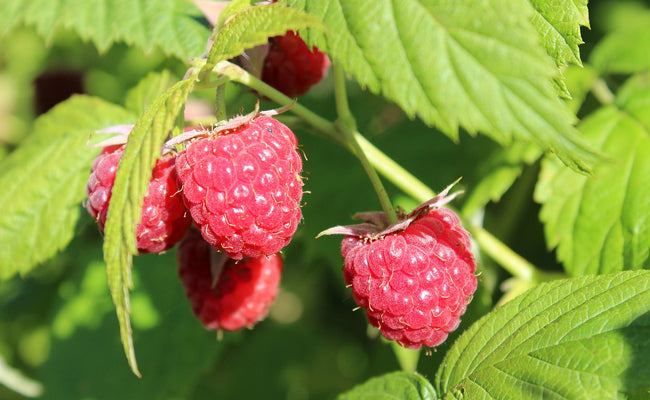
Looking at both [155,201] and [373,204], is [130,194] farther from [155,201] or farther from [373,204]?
[373,204]

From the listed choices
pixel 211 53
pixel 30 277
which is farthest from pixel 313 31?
pixel 30 277

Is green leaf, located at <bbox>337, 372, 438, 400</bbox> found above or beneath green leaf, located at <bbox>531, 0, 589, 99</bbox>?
beneath

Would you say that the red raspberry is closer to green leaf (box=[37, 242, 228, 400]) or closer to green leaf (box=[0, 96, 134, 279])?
green leaf (box=[0, 96, 134, 279])

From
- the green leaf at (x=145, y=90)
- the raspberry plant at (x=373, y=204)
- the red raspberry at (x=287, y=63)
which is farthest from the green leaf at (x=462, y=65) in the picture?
the green leaf at (x=145, y=90)

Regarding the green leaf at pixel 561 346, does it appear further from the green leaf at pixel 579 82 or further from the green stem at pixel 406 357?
the green leaf at pixel 579 82

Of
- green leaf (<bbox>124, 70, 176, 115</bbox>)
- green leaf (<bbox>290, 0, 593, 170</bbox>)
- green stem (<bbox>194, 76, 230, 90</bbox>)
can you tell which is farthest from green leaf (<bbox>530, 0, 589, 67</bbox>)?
green leaf (<bbox>124, 70, 176, 115</bbox>)

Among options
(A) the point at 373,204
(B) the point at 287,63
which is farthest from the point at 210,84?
(A) the point at 373,204
